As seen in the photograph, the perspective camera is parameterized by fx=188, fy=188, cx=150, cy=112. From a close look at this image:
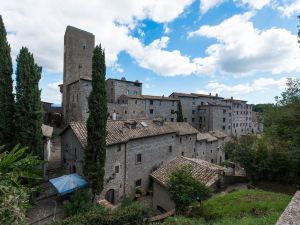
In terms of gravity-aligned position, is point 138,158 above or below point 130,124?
below

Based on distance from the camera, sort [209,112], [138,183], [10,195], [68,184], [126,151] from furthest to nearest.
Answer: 1. [209,112]
2. [138,183]
3. [126,151]
4. [68,184]
5. [10,195]

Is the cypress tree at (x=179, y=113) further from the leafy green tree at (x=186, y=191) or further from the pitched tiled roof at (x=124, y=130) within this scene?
the leafy green tree at (x=186, y=191)

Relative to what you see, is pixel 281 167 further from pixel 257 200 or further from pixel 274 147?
pixel 257 200

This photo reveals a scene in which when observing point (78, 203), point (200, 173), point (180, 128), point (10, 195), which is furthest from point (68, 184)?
point (180, 128)

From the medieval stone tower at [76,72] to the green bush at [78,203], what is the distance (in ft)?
74.1

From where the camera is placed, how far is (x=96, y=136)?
17.0m

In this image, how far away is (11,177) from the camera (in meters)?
5.29

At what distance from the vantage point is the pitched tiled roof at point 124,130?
19.4m

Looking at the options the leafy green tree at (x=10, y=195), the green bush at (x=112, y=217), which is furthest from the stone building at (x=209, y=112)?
the leafy green tree at (x=10, y=195)

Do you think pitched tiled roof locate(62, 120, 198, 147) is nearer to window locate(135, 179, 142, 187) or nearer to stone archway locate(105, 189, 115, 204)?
stone archway locate(105, 189, 115, 204)

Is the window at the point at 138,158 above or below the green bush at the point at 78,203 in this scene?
above

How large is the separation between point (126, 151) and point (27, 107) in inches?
417

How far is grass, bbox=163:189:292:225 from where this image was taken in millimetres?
10438

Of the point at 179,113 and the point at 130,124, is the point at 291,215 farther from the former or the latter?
the point at 179,113
